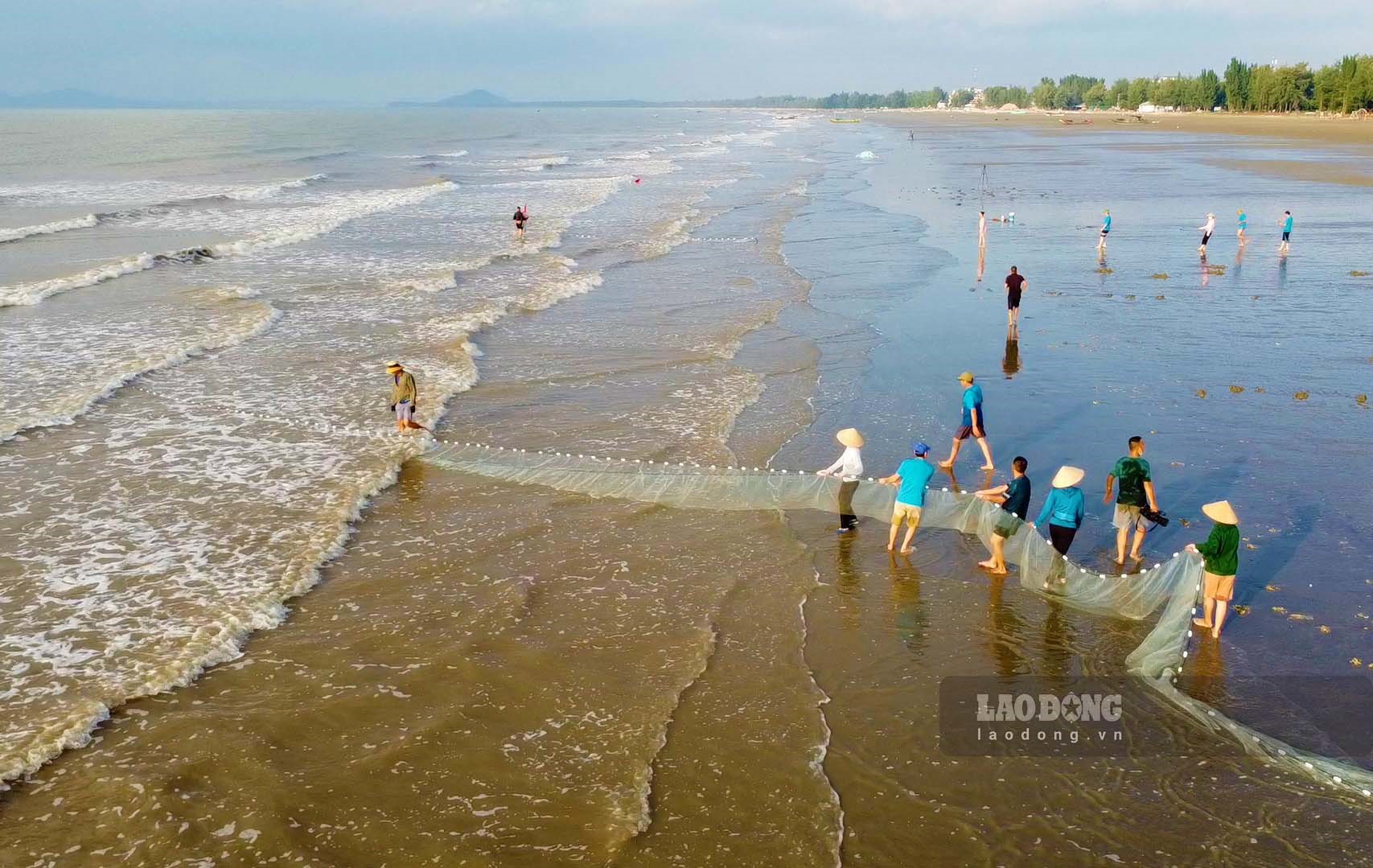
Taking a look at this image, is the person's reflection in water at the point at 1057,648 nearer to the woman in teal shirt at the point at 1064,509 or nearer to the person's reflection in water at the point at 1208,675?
the woman in teal shirt at the point at 1064,509

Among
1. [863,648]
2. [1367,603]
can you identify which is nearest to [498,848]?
[863,648]

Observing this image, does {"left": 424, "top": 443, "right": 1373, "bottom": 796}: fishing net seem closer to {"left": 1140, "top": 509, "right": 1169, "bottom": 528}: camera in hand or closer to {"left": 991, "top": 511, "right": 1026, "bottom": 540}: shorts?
{"left": 991, "top": 511, "right": 1026, "bottom": 540}: shorts

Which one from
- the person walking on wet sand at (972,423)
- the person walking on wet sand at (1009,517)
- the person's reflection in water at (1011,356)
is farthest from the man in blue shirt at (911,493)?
the person's reflection in water at (1011,356)

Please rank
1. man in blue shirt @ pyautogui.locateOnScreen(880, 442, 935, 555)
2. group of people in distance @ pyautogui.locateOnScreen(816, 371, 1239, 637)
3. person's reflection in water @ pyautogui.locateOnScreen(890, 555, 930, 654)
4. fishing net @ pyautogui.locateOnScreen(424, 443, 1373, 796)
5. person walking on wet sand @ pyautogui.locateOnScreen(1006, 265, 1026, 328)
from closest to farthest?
fishing net @ pyautogui.locateOnScreen(424, 443, 1373, 796) → person's reflection in water @ pyautogui.locateOnScreen(890, 555, 930, 654) → group of people in distance @ pyautogui.locateOnScreen(816, 371, 1239, 637) → man in blue shirt @ pyautogui.locateOnScreen(880, 442, 935, 555) → person walking on wet sand @ pyautogui.locateOnScreen(1006, 265, 1026, 328)

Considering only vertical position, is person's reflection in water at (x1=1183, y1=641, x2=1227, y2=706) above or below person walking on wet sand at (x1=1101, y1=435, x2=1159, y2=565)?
below

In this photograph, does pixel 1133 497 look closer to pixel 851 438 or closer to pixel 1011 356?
pixel 851 438

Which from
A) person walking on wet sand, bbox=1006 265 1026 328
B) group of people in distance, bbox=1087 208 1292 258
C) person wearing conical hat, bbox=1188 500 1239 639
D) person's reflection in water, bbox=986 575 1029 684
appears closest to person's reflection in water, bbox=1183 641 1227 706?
person wearing conical hat, bbox=1188 500 1239 639

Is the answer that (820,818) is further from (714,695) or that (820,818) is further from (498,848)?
(498,848)
